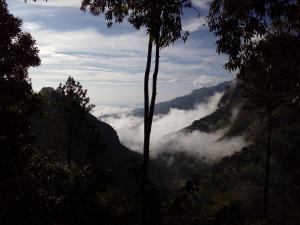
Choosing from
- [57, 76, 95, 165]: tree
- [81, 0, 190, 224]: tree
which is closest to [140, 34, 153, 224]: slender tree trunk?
[81, 0, 190, 224]: tree

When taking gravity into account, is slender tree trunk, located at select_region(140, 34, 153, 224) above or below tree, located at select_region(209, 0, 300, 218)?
below

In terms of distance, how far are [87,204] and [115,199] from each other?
600 cm

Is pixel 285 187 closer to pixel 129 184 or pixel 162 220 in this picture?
pixel 129 184

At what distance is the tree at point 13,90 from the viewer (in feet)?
46.7

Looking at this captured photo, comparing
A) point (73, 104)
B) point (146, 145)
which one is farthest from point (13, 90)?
point (73, 104)

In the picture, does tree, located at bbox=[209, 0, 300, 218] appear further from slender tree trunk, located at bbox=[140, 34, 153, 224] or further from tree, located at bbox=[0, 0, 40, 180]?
tree, located at bbox=[0, 0, 40, 180]

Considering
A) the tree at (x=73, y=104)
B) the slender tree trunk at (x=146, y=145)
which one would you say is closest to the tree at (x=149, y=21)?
the slender tree trunk at (x=146, y=145)

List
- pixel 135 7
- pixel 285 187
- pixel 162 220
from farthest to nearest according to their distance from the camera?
pixel 285 187
pixel 162 220
pixel 135 7

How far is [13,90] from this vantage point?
14766 mm

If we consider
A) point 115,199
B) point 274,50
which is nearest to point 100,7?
point 274,50

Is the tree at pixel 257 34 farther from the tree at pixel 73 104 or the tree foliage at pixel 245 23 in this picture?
the tree at pixel 73 104

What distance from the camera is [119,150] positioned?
433ft

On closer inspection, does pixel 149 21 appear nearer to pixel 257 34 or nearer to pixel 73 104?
pixel 257 34

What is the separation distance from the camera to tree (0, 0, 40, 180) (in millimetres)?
14242
